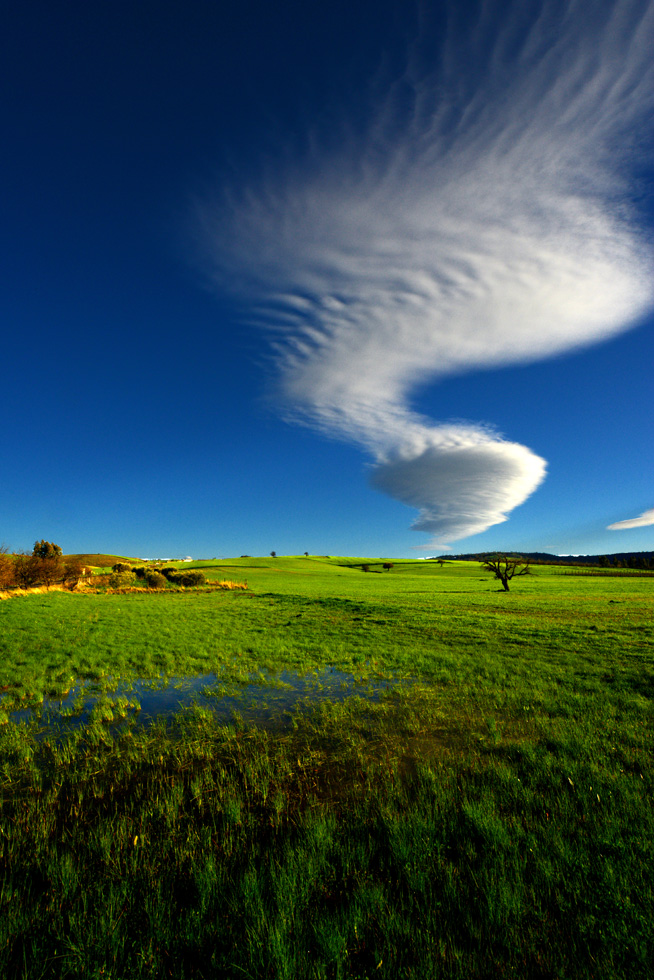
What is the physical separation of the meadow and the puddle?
0.32 meters

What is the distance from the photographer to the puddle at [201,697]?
10666 mm

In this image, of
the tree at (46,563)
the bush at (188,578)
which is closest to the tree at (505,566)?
the bush at (188,578)

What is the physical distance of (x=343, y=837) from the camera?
5.66 m

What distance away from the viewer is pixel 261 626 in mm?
26969

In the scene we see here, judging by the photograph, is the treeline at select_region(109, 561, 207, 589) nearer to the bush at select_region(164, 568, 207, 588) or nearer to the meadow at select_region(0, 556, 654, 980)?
the bush at select_region(164, 568, 207, 588)

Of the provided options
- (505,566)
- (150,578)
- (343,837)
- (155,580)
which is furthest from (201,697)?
(505,566)

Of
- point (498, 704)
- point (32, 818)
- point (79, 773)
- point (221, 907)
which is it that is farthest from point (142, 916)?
point (498, 704)

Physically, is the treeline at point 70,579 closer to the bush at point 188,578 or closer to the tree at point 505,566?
the bush at point 188,578

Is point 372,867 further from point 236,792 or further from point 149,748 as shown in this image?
point 149,748

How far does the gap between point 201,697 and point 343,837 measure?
8.18 m

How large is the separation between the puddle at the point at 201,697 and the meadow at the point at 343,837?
1.05 feet

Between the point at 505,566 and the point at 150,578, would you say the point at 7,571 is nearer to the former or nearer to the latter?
the point at 150,578

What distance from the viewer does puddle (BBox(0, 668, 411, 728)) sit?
10.7m

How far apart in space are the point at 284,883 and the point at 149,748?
536 centimetres
